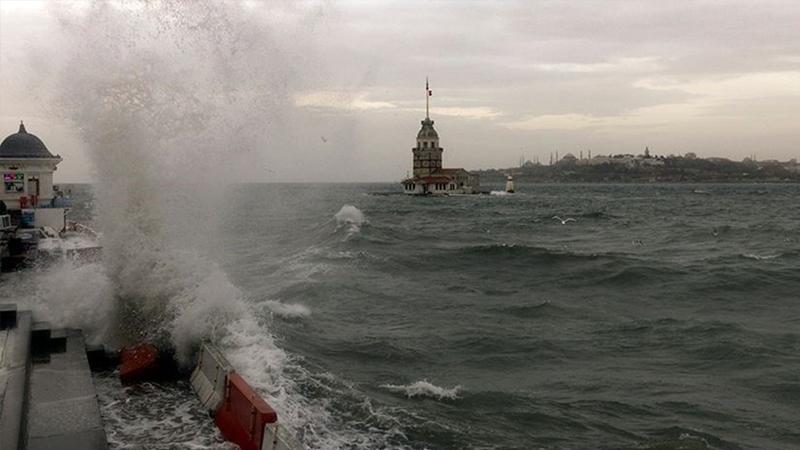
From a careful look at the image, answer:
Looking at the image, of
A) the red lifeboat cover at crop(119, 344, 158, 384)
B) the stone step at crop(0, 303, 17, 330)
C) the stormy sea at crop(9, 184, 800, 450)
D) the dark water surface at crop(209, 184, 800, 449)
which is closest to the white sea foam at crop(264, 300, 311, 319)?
the stormy sea at crop(9, 184, 800, 450)

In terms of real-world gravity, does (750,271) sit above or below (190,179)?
below

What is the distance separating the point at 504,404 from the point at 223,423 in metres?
4.39

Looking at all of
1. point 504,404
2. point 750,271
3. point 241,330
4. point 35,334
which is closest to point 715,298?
point 750,271

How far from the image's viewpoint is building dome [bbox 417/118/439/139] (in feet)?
375

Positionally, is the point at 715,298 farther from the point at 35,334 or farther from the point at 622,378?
the point at 35,334

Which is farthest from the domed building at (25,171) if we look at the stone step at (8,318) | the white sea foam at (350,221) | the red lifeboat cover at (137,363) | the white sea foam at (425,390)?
the white sea foam at (425,390)

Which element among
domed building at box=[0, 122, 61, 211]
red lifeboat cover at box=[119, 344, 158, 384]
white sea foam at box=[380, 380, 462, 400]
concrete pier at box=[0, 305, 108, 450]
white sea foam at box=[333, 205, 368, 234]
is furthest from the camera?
white sea foam at box=[333, 205, 368, 234]

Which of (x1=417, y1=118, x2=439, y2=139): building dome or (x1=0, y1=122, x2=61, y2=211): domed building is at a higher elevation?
(x1=417, y1=118, x2=439, y2=139): building dome

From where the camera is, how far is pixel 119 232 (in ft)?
43.1

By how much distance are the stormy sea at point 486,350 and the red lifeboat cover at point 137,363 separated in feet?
1.12

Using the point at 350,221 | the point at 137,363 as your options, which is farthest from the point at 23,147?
the point at 137,363

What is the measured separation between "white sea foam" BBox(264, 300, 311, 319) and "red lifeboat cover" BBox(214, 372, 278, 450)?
7.62m

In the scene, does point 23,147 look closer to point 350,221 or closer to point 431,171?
point 350,221

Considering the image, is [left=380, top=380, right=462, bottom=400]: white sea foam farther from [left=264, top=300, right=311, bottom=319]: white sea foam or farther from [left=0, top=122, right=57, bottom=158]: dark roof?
[left=0, top=122, right=57, bottom=158]: dark roof
